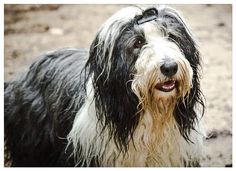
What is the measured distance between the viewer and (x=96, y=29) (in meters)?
6.83

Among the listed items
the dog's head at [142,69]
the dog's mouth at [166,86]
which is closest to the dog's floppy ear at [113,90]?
the dog's head at [142,69]

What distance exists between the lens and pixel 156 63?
3.26m

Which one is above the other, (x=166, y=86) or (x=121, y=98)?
(x=166, y=86)

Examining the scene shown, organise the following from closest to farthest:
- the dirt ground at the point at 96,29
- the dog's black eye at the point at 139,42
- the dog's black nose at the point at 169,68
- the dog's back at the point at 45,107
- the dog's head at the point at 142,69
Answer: the dog's black nose at the point at 169,68 < the dog's head at the point at 142,69 < the dog's black eye at the point at 139,42 < the dog's back at the point at 45,107 < the dirt ground at the point at 96,29

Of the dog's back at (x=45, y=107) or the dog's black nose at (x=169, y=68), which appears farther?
the dog's back at (x=45, y=107)

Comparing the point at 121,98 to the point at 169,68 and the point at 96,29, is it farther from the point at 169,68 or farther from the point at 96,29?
the point at 96,29

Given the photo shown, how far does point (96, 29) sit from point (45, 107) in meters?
2.71

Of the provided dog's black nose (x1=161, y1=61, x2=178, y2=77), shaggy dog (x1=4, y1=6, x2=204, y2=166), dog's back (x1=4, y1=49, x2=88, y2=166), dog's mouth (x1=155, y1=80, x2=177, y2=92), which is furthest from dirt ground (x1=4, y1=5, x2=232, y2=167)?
dog's black nose (x1=161, y1=61, x2=178, y2=77)

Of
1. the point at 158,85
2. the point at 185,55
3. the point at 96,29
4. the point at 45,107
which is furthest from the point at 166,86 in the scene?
the point at 96,29

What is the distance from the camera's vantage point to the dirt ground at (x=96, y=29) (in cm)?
500

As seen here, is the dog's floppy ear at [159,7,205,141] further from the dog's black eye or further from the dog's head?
the dog's black eye

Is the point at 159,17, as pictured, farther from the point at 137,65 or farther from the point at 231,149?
the point at 231,149

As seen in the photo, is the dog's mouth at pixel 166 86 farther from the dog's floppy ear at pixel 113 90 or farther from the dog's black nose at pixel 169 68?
the dog's floppy ear at pixel 113 90

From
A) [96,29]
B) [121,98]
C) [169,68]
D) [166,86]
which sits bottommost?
[96,29]
